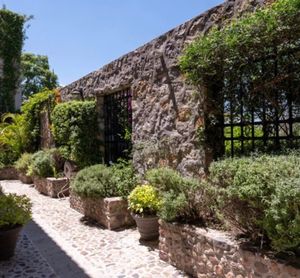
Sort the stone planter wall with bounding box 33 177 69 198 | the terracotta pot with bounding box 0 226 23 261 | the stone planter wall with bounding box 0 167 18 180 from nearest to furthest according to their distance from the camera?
the terracotta pot with bounding box 0 226 23 261, the stone planter wall with bounding box 33 177 69 198, the stone planter wall with bounding box 0 167 18 180

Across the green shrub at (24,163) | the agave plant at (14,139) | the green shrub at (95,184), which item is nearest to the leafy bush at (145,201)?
the green shrub at (95,184)

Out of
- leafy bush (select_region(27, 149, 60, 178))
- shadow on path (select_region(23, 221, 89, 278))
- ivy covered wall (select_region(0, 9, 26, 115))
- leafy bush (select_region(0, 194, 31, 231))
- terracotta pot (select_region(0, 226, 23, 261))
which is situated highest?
ivy covered wall (select_region(0, 9, 26, 115))

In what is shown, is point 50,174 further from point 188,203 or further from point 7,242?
point 188,203

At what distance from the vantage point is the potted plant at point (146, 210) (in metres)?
5.57

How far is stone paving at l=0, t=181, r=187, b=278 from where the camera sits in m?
4.58

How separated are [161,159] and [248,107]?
2.12m

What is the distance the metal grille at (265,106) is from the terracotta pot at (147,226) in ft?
5.63

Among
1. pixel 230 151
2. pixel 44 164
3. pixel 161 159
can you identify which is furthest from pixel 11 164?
pixel 230 151

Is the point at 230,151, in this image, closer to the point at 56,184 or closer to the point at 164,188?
the point at 164,188

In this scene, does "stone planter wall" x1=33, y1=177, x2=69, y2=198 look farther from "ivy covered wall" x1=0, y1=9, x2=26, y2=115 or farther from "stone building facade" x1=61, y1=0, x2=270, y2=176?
"ivy covered wall" x1=0, y1=9, x2=26, y2=115

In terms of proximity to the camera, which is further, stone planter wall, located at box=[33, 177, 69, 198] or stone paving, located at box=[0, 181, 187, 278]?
stone planter wall, located at box=[33, 177, 69, 198]

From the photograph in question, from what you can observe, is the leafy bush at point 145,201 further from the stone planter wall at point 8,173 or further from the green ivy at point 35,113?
the stone planter wall at point 8,173

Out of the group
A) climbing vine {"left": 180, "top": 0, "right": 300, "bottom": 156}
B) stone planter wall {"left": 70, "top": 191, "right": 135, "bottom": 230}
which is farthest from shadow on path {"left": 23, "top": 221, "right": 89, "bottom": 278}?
climbing vine {"left": 180, "top": 0, "right": 300, "bottom": 156}

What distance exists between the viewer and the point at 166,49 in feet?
20.0
